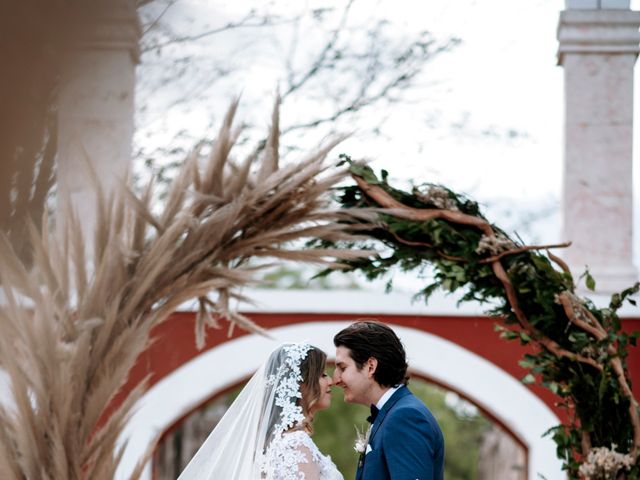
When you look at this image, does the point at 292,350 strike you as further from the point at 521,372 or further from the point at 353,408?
the point at 353,408

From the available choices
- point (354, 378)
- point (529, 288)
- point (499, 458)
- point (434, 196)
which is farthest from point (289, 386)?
point (499, 458)

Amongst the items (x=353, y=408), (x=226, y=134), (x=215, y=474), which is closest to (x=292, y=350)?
(x=215, y=474)

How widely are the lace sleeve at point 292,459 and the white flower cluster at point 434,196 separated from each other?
3.88 ft

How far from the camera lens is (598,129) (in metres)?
7.38

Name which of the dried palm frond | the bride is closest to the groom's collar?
the bride

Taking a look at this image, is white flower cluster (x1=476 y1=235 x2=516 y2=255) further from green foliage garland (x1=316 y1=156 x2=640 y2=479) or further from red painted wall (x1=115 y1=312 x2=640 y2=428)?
red painted wall (x1=115 y1=312 x2=640 y2=428)

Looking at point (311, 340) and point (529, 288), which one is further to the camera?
point (311, 340)

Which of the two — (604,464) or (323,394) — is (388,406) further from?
(604,464)

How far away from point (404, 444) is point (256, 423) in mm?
757

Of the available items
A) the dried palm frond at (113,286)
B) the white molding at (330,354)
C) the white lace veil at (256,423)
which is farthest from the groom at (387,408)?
the white molding at (330,354)

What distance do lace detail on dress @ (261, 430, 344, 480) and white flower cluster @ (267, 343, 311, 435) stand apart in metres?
0.05

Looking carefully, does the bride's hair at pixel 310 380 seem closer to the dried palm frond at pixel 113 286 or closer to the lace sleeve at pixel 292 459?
the lace sleeve at pixel 292 459

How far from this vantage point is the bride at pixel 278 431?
125 inches

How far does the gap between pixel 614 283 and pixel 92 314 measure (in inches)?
229
